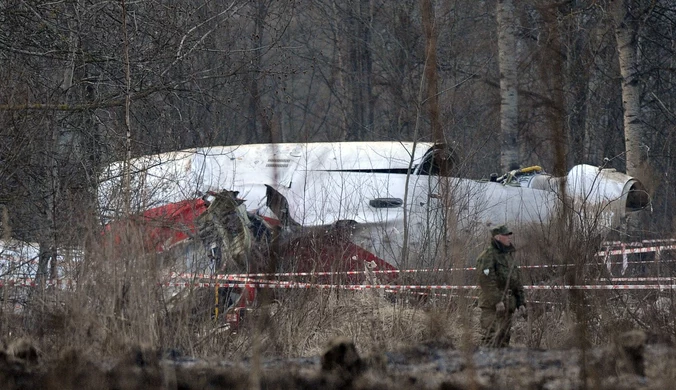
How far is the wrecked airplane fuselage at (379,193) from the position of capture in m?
11.5

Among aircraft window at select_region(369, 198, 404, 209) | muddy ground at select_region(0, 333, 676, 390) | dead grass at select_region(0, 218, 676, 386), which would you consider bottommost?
muddy ground at select_region(0, 333, 676, 390)

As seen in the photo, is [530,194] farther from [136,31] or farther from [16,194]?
[16,194]

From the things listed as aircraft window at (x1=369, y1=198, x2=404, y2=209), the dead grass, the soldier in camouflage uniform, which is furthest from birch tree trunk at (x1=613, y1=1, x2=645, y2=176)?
the soldier in camouflage uniform

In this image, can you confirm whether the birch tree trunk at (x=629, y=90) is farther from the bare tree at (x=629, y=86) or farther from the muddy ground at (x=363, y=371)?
the muddy ground at (x=363, y=371)

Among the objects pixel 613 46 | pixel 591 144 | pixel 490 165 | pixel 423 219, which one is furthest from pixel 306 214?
pixel 490 165

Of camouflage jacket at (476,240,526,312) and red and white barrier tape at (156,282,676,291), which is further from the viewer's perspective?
red and white barrier tape at (156,282,676,291)

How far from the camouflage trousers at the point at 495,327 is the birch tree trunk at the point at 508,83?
8.97 meters

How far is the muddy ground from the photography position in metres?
4.82

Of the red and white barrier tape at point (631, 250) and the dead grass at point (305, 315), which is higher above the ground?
the red and white barrier tape at point (631, 250)

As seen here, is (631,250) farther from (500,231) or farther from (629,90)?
(629,90)

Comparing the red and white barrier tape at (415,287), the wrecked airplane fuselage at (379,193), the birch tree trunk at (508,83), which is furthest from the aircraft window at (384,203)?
the birch tree trunk at (508,83)

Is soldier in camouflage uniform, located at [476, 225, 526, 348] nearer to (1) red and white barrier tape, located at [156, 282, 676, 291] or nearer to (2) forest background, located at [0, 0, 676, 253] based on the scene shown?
(1) red and white barrier tape, located at [156, 282, 676, 291]

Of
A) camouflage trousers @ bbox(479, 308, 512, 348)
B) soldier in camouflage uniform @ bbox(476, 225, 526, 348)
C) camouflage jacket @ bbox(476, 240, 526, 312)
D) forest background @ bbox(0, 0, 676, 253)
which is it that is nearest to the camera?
camouflage trousers @ bbox(479, 308, 512, 348)

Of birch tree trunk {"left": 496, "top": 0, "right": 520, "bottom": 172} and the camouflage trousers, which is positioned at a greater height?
birch tree trunk {"left": 496, "top": 0, "right": 520, "bottom": 172}
